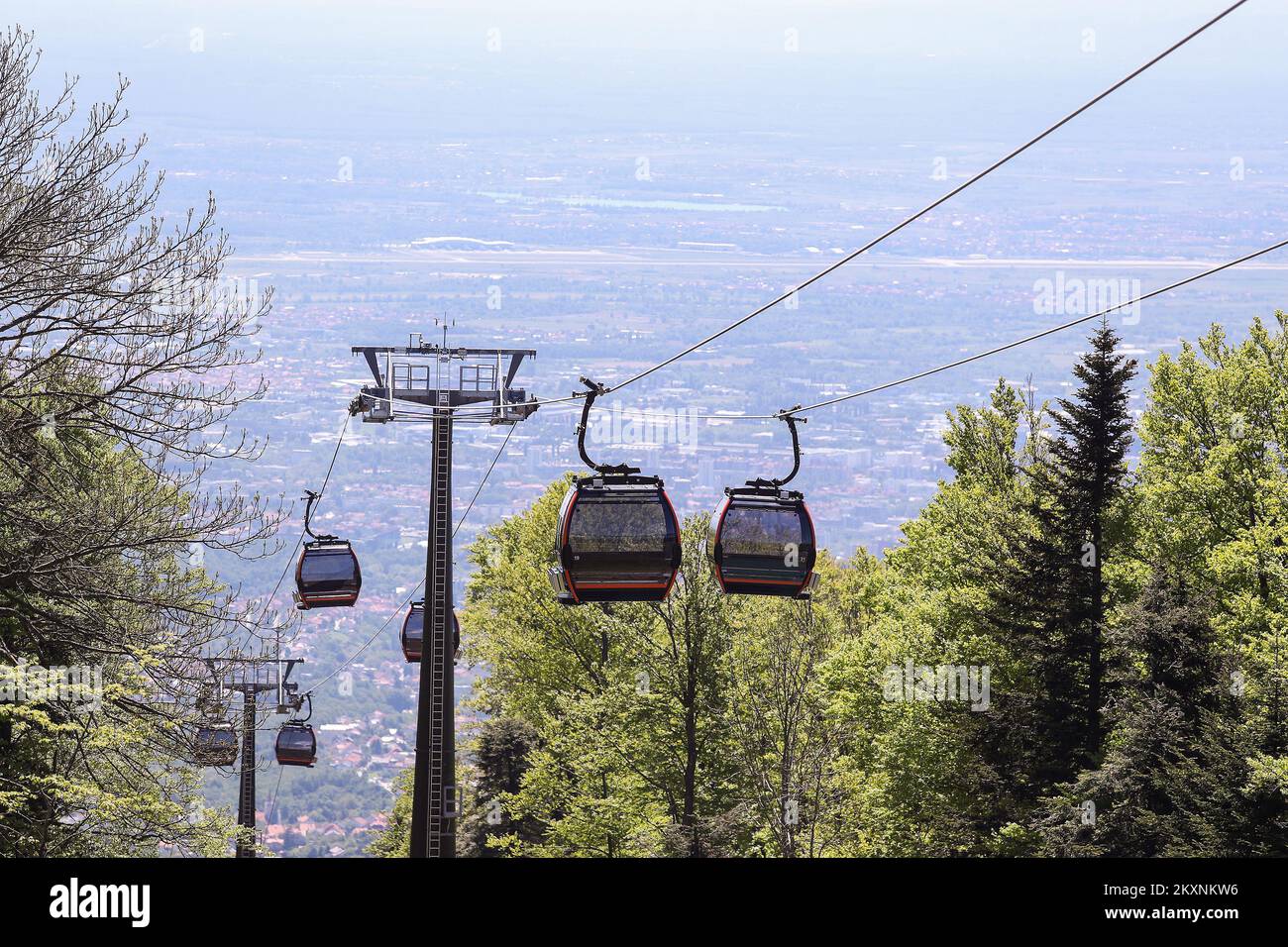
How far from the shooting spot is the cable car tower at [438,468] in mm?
22156

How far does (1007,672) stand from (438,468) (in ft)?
47.1

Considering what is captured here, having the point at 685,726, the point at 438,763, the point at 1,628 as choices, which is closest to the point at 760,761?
the point at 685,726

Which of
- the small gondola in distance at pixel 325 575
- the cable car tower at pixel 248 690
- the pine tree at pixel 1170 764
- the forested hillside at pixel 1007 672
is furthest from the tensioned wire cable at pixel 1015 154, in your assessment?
the forested hillside at pixel 1007 672

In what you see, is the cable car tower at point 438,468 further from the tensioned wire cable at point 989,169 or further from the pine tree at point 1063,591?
the pine tree at point 1063,591

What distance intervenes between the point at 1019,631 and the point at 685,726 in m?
7.49

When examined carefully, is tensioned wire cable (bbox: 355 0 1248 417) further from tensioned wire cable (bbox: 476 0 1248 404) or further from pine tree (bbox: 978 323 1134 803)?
pine tree (bbox: 978 323 1134 803)

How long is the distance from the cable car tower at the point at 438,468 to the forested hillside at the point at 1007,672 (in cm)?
846

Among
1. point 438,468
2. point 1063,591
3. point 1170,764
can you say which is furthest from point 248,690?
point 1170,764

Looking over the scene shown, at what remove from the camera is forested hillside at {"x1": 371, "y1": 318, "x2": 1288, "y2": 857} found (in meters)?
26.8

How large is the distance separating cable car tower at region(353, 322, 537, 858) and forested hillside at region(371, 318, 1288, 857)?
8.46 metres

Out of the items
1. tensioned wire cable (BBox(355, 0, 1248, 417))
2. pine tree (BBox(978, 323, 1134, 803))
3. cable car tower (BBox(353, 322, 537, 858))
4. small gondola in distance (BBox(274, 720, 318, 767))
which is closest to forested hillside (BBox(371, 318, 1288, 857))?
pine tree (BBox(978, 323, 1134, 803))
